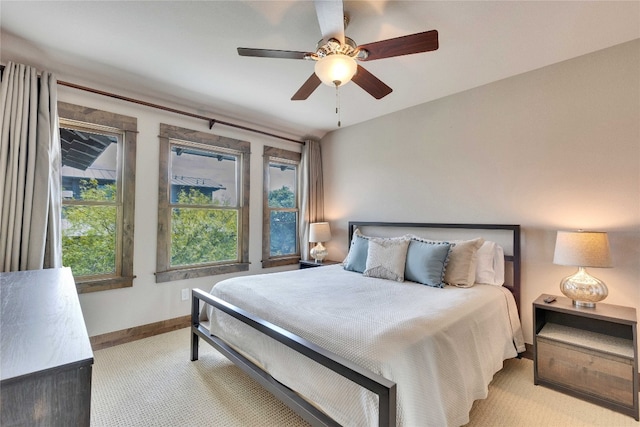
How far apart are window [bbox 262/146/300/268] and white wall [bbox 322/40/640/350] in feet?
5.07

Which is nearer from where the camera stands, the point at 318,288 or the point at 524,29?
the point at 524,29

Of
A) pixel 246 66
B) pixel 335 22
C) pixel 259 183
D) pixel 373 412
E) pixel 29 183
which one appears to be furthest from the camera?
pixel 259 183

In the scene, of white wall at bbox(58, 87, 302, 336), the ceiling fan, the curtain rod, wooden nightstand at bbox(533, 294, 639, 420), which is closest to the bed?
wooden nightstand at bbox(533, 294, 639, 420)

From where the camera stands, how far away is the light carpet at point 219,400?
184cm

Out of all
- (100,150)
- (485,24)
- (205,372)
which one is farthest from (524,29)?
(100,150)

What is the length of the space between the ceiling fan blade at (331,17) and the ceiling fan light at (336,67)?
0.11m

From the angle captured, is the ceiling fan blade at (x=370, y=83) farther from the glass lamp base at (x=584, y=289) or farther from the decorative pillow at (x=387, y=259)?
the glass lamp base at (x=584, y=289)

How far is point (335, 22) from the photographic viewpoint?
5.50ft

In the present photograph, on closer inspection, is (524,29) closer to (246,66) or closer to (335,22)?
(335,22)

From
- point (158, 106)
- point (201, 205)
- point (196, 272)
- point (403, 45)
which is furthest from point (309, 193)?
point (403, 45)

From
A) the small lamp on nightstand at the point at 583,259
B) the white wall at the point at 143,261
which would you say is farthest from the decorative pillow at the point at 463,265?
the white wall at the point at 143,261

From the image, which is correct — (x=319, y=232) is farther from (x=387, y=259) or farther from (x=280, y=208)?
(x=387, y=259)

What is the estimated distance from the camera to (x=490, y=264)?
107 inches

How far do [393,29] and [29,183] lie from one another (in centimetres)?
312
